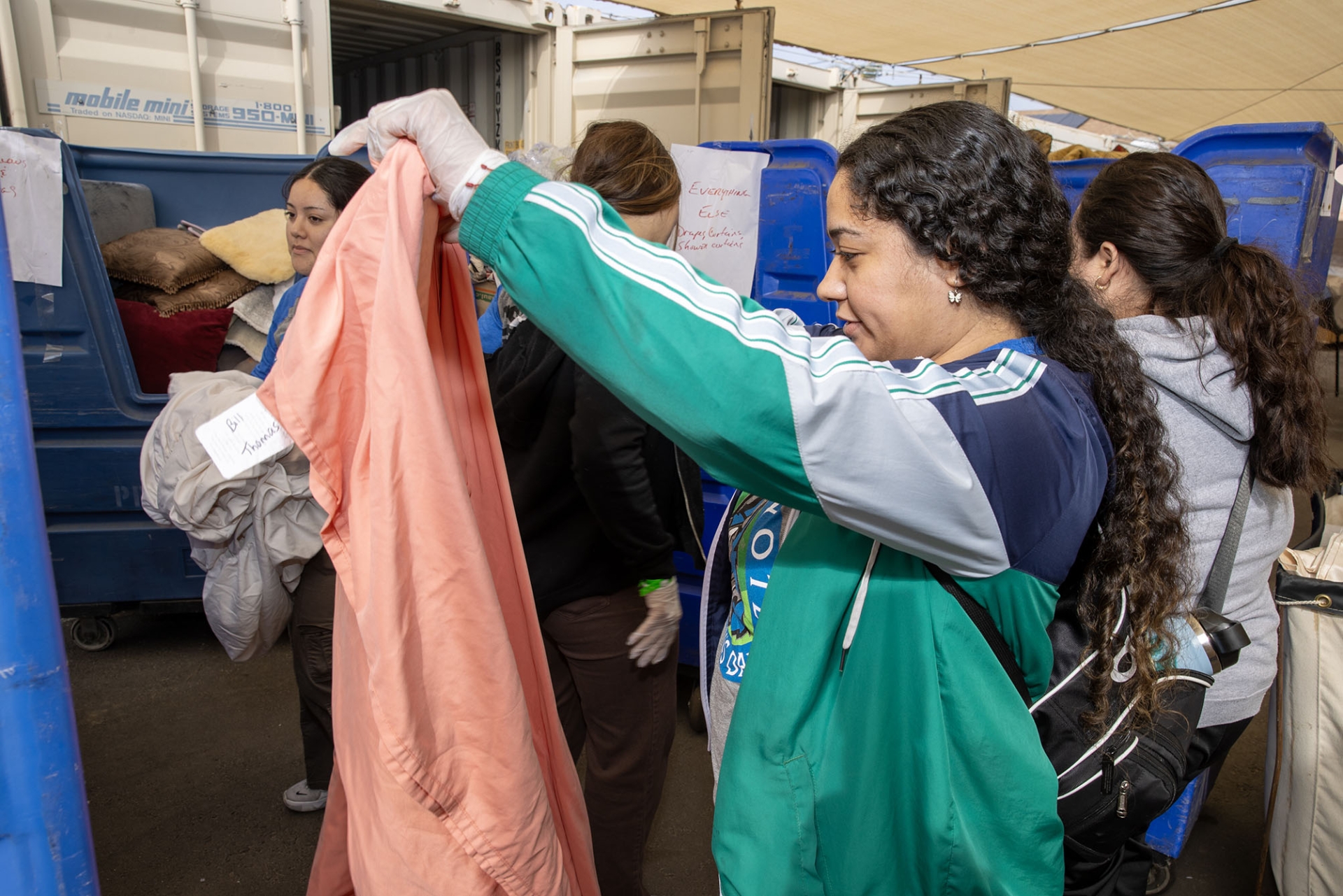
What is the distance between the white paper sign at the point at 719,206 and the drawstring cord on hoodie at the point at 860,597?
230cm

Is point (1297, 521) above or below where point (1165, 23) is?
below

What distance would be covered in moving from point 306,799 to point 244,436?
204 centimetres

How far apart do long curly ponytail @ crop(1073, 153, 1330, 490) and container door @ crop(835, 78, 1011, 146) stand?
14.3 ft

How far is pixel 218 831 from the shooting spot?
9.13 feet

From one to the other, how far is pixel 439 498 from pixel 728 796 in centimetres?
56

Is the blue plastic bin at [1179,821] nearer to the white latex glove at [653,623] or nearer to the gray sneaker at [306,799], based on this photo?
the white latex glove at [653,623]

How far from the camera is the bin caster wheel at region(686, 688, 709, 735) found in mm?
3307

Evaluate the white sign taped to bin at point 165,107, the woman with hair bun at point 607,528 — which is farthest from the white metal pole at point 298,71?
the woman with hair bun at point 607,528

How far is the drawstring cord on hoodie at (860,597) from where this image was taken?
3.42ft

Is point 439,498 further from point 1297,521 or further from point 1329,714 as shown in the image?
point 1297,521

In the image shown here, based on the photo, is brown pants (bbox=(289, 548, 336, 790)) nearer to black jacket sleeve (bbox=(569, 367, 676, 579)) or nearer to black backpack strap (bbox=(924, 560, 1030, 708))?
black jacket sleeve (bbox=(569, 367, 676, 579))

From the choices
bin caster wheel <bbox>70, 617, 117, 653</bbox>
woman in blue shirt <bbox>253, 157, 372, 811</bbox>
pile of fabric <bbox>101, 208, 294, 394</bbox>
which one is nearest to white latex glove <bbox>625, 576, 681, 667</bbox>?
woman in blue shirt <bbox>253, 157, 372, 811</bbox>

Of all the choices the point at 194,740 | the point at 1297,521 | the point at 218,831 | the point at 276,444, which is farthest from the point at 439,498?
the point at 1297,521

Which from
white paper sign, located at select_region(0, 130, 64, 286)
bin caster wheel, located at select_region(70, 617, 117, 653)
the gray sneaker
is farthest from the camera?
bin caster wheel, located at select_region(70, 617, 117, 653)
